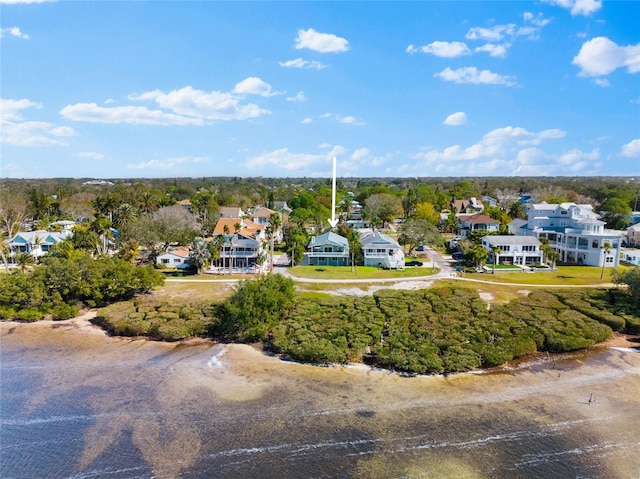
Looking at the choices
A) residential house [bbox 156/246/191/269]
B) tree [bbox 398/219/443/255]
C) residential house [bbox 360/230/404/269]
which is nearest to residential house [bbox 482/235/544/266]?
tree [bbox 398/219/443/255]

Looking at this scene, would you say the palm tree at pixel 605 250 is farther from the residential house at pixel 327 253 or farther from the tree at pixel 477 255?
the residential house at pixel 327 253

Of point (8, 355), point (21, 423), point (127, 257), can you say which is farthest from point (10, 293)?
point (21, 423)

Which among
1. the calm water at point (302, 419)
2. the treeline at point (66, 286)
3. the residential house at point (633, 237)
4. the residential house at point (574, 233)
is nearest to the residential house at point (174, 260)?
the treeline at point (66, 286)

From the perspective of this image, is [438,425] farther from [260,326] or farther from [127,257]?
[127,257]

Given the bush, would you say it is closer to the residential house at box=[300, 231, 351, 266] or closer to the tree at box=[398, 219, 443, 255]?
the residential house at box=[300, 231, 351, 266]

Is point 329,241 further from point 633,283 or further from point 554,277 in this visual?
point 633,283

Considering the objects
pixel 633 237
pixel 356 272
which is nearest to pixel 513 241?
pixel 356 272
